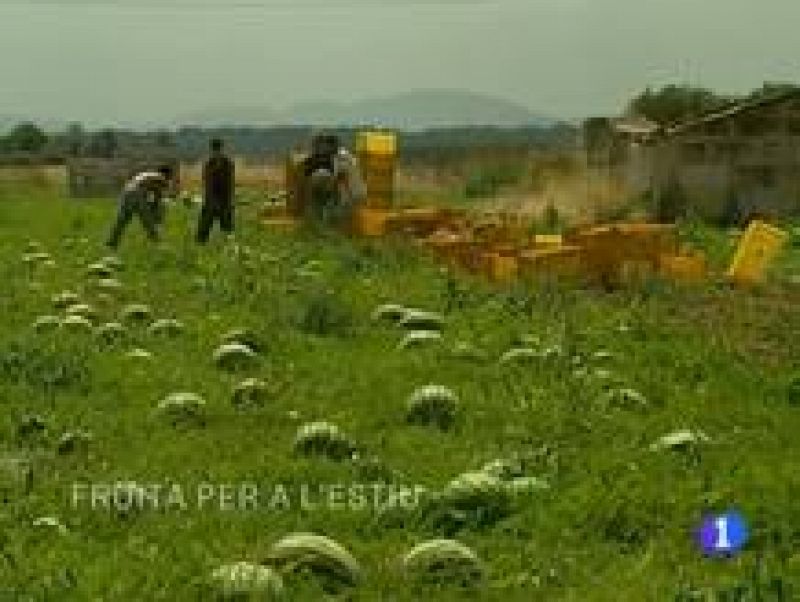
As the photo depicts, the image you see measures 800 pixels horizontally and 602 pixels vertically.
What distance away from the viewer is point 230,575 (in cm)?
717

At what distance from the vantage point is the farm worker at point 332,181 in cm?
2512

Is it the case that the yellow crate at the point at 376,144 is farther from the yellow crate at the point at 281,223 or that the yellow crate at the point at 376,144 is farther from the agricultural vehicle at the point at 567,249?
the agricultural vehicle at the point at 567,249

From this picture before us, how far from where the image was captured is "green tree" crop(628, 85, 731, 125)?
2070 inches

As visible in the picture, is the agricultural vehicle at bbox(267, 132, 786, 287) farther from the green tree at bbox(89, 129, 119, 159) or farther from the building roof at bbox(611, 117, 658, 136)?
the green tree at bbox(89, 129, 119, 159)

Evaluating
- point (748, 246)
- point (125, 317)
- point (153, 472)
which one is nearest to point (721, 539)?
point (153, 472)

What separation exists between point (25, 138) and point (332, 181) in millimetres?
54373

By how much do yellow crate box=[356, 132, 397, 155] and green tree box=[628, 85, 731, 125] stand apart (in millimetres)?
22699

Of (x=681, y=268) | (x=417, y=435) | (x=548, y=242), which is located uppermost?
(x=417, y=435)

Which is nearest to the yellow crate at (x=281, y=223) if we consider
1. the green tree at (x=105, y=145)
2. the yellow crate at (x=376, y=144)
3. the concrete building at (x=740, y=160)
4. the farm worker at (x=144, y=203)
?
the yellow crate at (x=376, y=144)

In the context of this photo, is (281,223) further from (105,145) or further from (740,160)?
(105,145)

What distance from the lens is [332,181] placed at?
988 inches

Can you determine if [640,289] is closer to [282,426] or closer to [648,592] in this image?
[282,426]

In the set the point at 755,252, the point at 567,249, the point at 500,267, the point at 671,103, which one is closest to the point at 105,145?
the point at 671,103

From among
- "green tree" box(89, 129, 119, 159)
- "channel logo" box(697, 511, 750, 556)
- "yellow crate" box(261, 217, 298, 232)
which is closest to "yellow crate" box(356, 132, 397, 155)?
"yellow crate" box(261, 217, 298, 232)
